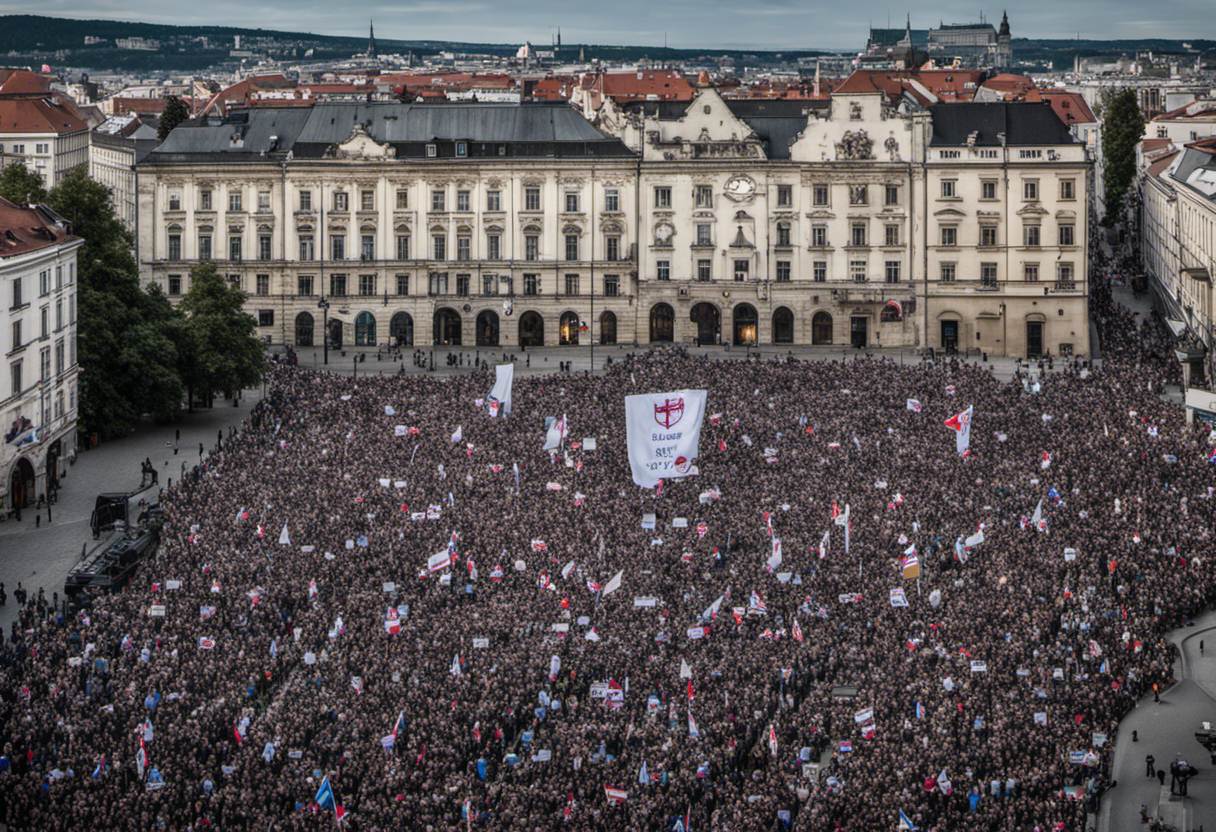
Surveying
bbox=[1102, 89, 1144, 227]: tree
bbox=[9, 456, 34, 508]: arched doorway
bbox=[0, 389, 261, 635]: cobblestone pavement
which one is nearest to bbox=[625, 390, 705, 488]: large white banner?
bbox=[0, 389, 261, 635]: cobblestone pavement

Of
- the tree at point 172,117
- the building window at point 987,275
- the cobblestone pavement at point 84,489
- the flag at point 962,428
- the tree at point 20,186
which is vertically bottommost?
the cobblestone pavement at point 84,489

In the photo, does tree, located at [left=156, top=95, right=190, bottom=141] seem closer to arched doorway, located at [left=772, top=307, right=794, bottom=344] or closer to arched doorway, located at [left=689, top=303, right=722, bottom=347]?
arched doorway, located at [left=689, top=303, right=722, bottom=347]

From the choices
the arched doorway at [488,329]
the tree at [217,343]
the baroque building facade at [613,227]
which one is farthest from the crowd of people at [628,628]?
the arched doorway at [488,329]

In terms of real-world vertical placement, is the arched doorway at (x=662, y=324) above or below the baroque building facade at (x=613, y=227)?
below

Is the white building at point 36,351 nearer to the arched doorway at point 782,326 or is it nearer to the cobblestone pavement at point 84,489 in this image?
the cobblestone pavement at point 84,489

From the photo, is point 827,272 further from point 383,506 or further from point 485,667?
point 485,667

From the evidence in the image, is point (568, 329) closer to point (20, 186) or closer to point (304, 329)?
point (304, 329)
